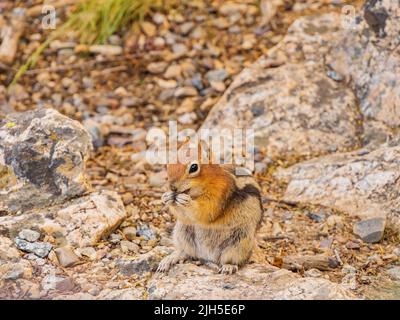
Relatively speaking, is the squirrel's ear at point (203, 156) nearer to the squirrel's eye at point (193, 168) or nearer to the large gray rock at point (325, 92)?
the squirrel's eye at point (193, 168)

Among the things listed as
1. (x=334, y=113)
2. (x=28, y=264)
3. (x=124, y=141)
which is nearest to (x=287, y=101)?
(x=334, y=113)

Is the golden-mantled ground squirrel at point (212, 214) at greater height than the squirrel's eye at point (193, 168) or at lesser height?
lesser

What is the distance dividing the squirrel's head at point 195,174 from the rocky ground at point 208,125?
1.78 ft

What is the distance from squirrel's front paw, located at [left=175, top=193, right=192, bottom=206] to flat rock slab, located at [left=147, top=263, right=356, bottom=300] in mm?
469

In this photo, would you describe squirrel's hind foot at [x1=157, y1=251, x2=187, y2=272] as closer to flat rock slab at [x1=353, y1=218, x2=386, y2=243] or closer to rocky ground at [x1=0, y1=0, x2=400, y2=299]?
rocky ground at [x1=0, y1=0, x2=400, y2=299]

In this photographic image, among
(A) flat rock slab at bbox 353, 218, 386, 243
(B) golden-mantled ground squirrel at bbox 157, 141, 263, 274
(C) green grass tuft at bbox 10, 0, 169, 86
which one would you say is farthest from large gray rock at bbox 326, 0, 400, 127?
(C) green grass tuft at bbox 10, 0, 169, 86

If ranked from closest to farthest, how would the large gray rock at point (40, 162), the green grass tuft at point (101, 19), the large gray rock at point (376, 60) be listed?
the large gray rock at point (40, 162)
the large gray rock at point (376, 60)
the green grass tuft at point (101, 19)

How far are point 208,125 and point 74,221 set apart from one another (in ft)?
6.47

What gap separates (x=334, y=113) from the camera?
6547mm

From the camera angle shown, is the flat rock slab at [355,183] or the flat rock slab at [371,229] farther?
the flat rock slab at [355,183]

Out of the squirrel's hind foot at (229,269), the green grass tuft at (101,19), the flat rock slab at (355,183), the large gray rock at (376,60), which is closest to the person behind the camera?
the squirrel's hind foot at (229,269)

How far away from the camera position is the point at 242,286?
4566 millimetres

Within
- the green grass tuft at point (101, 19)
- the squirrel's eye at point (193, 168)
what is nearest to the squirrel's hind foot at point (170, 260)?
the squirrel's eye at point (193, 168)

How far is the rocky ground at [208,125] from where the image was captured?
486 centimetres
